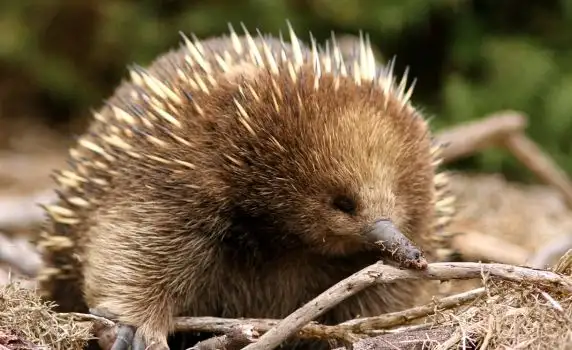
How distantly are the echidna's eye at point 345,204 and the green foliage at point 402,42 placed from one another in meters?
3.95

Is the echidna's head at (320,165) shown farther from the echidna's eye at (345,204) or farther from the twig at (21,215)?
the twig at (21,215)

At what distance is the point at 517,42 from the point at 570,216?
175 cm

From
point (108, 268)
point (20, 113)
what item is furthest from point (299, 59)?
point (20, 113)

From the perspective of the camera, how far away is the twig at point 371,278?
2.05m

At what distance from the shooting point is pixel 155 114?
2580 millimetres

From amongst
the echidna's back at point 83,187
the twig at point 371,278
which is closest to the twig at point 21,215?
the echidna's back at point 83,187

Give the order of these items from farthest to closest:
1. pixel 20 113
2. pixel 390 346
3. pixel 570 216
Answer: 1. pixel 20 113
2. pixel 570 216
3. pixel 390 346

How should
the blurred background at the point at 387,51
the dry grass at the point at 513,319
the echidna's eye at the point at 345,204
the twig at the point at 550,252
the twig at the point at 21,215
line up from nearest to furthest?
the dry grass at the point at 513,319 < the echidna's eye at the point at 345,204 < the twig at the point at 550,252 < the twig at the point at 21,215 < the blurred background at the point at 387,51

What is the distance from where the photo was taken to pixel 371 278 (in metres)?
2.10

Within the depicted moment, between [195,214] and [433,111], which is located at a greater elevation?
[433,111]

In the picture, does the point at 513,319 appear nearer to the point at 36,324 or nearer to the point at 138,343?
the point at 138,343

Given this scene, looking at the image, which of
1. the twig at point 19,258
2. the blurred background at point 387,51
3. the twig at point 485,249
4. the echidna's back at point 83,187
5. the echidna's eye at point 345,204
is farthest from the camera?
the blurred background at point 387,51

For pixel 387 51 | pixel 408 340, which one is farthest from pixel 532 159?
pixel 408 340

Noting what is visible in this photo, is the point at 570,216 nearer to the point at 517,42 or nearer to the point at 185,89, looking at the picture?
the point at 517,42
